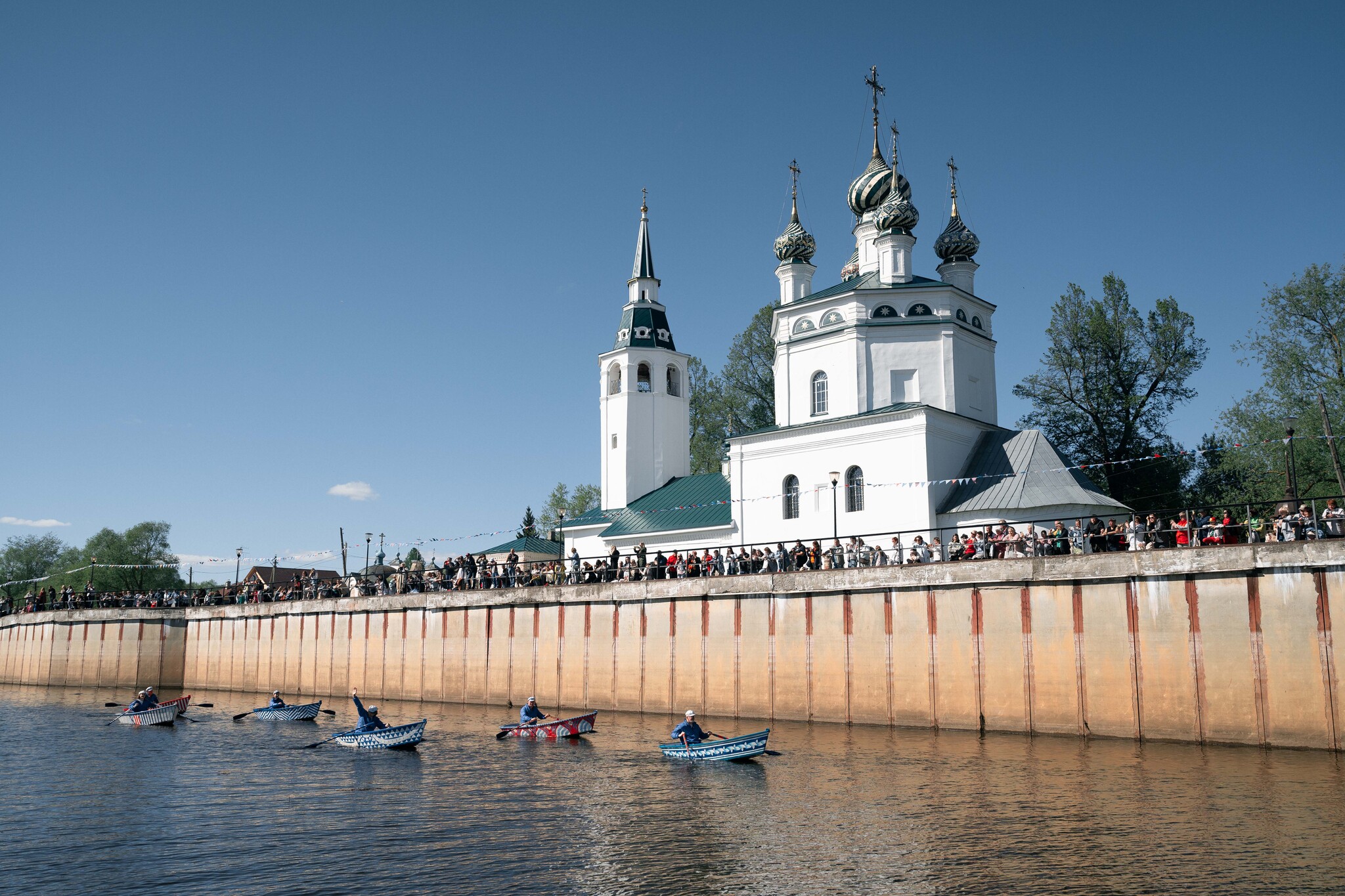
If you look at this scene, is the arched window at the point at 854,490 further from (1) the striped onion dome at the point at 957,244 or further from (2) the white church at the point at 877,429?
(1) the striped onion dome at the point at 957,244

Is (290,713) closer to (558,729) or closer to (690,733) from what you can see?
(558,729)

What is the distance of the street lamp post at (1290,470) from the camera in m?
29.3

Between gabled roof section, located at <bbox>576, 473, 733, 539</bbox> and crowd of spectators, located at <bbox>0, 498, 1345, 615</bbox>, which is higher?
gabled roof section, located at <bbox>576, 473, 733, 539</bbox>

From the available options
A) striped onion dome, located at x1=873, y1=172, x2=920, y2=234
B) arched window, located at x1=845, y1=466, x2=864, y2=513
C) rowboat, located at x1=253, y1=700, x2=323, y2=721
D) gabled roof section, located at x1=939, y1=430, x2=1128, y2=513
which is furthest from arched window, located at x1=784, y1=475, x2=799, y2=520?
rowboat, located at x1=253, y1=700, x2=323, y2=721

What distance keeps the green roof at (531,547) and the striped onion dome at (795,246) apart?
31.0 metres

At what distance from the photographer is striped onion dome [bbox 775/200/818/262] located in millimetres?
57562

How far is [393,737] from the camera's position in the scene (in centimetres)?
3219

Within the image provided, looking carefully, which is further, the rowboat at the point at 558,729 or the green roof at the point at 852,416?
the green roof at the point at 852,416

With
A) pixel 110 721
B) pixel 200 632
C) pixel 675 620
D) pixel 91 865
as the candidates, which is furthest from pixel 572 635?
pixel 200 632

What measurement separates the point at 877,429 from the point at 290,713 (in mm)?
27062

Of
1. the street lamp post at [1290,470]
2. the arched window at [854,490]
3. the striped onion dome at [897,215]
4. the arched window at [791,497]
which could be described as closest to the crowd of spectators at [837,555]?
the street lamp post at [1290,470]

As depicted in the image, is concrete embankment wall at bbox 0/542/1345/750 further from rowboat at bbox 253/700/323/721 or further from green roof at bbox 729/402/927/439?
green roof at bbox 729/402/927/439

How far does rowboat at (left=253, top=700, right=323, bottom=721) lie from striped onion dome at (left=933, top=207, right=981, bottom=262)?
36.2 m

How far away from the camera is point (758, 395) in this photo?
247 ft
